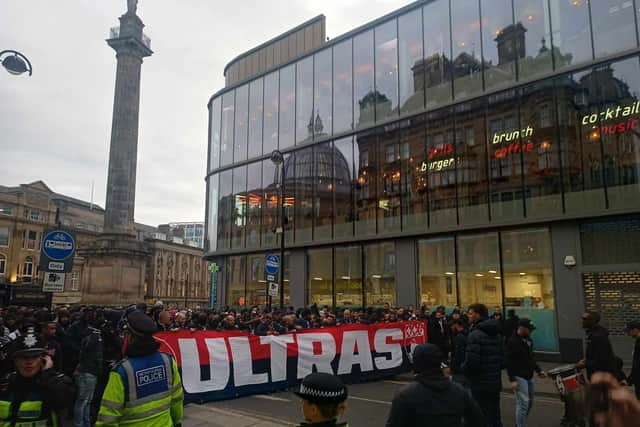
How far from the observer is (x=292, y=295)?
1067 inches

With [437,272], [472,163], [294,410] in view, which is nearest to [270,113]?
[472,163]

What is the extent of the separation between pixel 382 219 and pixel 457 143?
202 inches

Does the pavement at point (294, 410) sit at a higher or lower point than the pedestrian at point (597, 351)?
lower

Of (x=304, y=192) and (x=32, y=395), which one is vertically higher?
(x=304, y=192)

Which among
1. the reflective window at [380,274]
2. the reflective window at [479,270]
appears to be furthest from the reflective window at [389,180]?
the reflective window at [479,270]

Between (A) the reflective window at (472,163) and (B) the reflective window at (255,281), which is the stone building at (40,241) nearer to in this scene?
(B) the reflective window at (255,281)

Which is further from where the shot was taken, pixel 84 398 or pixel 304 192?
pixel 304 192

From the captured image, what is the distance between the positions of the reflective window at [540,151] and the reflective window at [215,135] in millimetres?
20852

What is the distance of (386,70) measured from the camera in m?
24.6

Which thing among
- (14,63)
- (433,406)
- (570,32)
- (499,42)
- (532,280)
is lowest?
(433,406)

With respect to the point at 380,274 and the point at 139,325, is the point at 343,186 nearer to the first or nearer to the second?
the point at 380,274

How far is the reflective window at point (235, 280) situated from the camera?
3023cm

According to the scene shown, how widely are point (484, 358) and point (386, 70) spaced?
20158 mm

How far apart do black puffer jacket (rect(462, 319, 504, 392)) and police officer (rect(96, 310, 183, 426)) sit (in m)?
4.41
